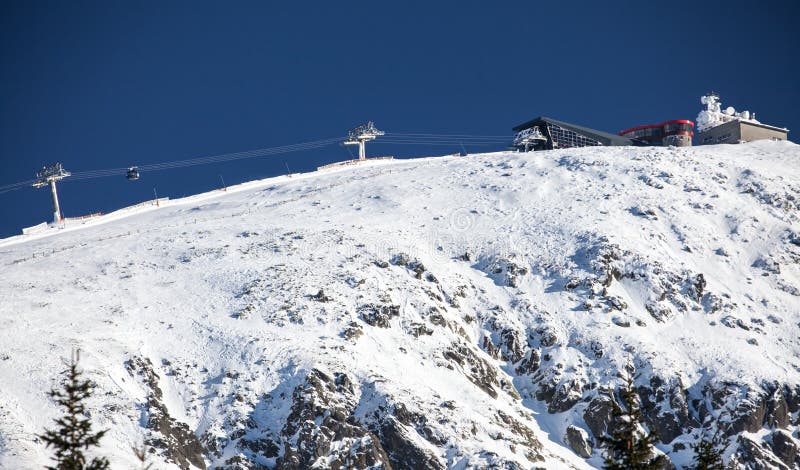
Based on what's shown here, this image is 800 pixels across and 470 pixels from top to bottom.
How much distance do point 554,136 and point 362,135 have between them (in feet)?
95.9

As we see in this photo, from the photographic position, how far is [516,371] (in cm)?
7094

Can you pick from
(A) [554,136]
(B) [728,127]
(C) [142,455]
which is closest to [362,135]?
(A) [554,136]

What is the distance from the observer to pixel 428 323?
236ft

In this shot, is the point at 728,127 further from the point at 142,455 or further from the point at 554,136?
the point at 142,455

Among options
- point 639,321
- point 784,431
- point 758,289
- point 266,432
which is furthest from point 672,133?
point 266,432

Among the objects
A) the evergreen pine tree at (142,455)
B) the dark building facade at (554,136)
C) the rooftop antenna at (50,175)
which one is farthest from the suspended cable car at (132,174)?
the evergreen pine tree at (142,455)

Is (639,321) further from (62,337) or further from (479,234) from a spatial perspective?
(62,337)

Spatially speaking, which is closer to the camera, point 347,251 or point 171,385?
point 171,385

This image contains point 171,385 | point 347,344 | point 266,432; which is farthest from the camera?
point 347,344

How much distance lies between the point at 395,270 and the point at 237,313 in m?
15.0

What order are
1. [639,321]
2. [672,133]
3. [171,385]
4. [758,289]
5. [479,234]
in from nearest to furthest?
[171,385], [639,321], [758,289], [479,234], [672,133]

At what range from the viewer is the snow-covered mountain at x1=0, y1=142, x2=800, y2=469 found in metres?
59.1

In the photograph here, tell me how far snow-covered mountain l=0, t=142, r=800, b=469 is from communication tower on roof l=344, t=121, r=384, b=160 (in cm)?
3541

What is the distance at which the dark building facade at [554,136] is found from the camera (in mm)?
131000
